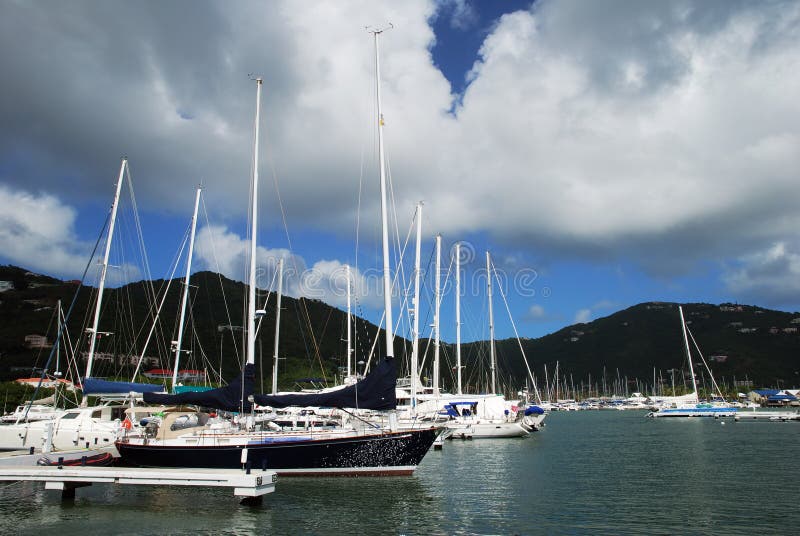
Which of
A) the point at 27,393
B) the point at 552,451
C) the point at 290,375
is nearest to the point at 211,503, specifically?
the point at 552,451

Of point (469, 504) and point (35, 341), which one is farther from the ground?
point (35, 341)

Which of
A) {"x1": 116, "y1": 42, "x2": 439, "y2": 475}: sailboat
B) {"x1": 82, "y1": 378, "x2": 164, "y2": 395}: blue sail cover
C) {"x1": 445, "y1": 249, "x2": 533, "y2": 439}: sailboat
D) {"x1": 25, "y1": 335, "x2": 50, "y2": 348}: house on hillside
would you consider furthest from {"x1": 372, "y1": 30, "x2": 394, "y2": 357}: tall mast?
{"x1": 25, "y1": 335, "x2": 50, "y2": 348}: house on hillside

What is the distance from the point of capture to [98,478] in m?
19.4

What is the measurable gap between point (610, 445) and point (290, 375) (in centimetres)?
5022

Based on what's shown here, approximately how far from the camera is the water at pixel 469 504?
1625cm

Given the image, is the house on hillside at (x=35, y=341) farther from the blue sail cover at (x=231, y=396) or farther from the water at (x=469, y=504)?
the blue sail cover at (x=231, y=396)

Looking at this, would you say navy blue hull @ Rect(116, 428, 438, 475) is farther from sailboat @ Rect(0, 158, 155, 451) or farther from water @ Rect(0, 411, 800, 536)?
sailboat @ Rect(0, 158, 155, 451)

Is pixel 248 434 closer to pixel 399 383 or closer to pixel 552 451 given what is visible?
pixel 552 451

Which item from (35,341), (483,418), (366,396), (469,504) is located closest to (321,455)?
(366,396)

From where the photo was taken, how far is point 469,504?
65.0ft

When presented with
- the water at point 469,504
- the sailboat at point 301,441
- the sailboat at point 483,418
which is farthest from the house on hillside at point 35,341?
the sailboat at point 301,441

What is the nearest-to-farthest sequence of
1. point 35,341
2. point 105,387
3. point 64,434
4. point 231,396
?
1. point 231,396
2. point 64,434
3. point 105,387
4. point 35,341

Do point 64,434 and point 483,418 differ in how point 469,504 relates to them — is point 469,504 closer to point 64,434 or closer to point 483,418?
point 64,434

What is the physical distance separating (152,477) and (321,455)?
22.4ft
